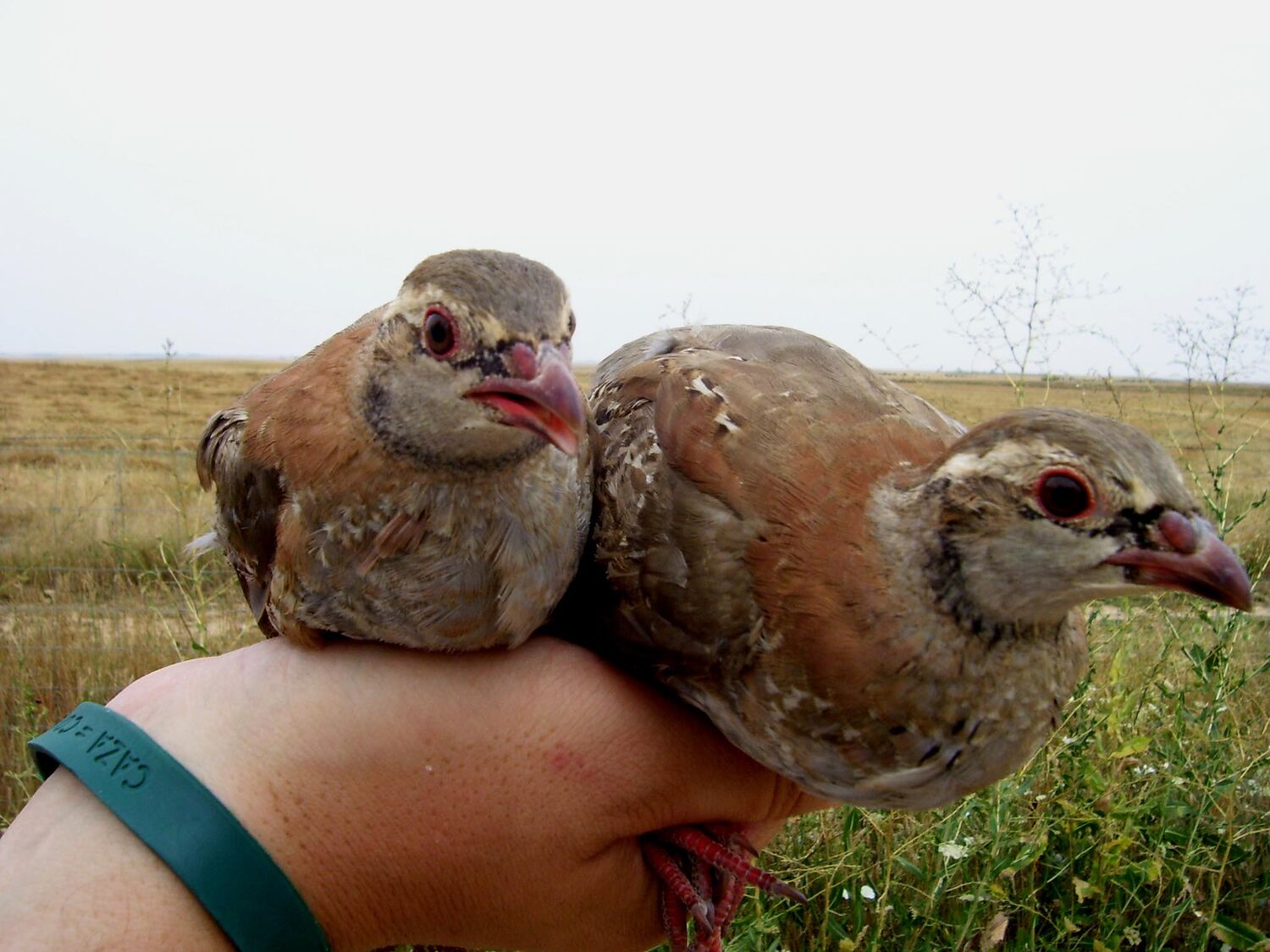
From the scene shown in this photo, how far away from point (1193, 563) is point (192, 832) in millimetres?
2169

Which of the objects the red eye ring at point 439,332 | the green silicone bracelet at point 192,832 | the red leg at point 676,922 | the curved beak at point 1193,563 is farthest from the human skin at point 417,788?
the curved beak at point 1193,563

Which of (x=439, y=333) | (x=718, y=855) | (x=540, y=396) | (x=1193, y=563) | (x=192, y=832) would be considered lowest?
(x=718, y=855)

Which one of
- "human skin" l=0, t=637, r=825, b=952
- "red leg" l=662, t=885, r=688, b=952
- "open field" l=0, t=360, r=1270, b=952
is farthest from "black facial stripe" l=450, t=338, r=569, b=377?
"open field" l=0, t=360, r=1270, b=952

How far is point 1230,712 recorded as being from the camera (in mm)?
4293

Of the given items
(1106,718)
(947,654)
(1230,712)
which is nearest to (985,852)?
(1106,718)

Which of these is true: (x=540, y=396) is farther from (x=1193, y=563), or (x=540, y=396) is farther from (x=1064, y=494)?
(x=1193, y=563)

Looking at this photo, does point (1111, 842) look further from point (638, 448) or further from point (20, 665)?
point (20, 665)

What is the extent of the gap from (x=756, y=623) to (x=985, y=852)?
1.94m

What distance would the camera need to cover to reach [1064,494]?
78.7 inches

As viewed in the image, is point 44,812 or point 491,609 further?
point 491,609

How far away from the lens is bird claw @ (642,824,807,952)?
265 cm

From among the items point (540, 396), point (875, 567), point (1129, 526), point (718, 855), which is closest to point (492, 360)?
point (540, 396)

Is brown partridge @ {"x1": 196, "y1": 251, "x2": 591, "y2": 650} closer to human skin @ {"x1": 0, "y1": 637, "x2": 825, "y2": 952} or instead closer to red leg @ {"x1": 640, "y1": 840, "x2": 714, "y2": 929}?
human skin @ {"x1": 0, "y1": 637, "x2": 825, "y2": 952}

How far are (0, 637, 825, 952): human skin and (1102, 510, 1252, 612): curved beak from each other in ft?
3.91
